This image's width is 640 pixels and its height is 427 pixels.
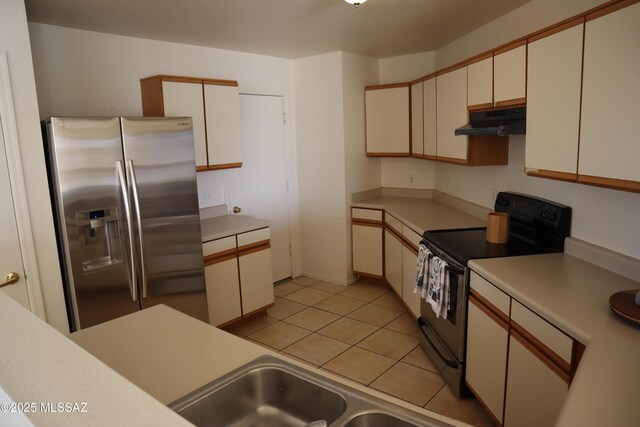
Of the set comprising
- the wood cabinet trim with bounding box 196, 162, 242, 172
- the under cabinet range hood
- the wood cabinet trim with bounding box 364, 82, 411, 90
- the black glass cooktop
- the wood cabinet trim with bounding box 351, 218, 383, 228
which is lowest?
the wood cabinet trim with bounding box 351, 218, 383, 228

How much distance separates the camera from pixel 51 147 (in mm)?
2443

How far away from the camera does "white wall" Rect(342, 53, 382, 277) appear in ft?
14.4

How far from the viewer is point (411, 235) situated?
11.6ft

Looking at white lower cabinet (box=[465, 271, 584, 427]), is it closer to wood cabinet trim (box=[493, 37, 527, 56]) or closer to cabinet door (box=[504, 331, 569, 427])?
cabinet door (box=[504, 331, 569, 427])

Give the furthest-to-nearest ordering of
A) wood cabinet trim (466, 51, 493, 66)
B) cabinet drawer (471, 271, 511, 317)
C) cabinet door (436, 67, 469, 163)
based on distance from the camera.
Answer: cabinet door (436, 67, 469, 163)
wood cabinet trim (466, 51, 493, 66)
cabinet drawer (471, 271, 511, 317)

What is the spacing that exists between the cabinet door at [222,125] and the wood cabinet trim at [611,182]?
2.73 meters

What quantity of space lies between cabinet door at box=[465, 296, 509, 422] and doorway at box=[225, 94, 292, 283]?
2.63 m

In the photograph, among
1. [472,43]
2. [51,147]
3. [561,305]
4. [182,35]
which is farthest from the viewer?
[472,43]

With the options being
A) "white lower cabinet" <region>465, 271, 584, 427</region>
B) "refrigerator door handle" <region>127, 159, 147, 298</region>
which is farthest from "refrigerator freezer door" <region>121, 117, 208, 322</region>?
"white lower cabinet" <region>465, 271, 584, 427</region>

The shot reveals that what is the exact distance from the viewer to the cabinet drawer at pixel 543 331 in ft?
5.46

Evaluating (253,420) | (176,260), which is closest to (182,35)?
(176,260)

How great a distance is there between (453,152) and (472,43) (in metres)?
1.02

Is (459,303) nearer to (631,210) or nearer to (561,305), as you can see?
(561,305)

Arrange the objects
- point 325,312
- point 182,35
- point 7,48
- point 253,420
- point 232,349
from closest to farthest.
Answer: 1. point 253,420
2. point 232,349
3. point 7,48
4. point 182,35
5. point 325,312
